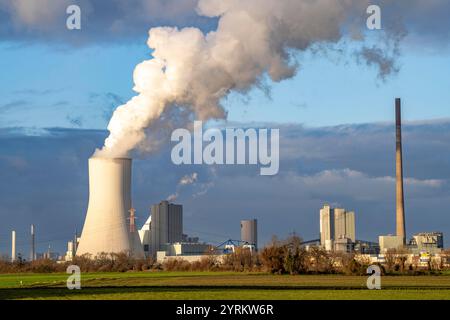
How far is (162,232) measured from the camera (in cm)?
9456

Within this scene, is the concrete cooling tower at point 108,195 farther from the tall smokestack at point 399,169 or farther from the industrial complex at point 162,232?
the tall smokestack at point 399,169

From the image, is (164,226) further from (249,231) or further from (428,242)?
(428,242)

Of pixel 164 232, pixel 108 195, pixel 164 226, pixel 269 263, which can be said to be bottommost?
pixel 269 263

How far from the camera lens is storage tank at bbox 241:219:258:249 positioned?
105m

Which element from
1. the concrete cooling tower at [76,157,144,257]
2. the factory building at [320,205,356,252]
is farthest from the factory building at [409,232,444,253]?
the concrete cooling tower at [76,157,144,257]

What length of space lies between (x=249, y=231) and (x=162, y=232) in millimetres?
14900

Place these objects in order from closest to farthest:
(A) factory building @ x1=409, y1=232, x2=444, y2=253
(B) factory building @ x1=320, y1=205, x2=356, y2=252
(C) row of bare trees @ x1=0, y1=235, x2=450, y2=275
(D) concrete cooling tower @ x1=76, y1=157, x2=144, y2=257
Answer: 1. (D) concrete cooling tower @ x1=76, y1=157, x2=144, y2=257
2. (C) row of bare trees @ x1=0, y1=235, x2=450, y2=275
3. (A) factory building @ x1=409, y1=232, x2=444, y2=253
4. (B) factory building @ x1=320, y1=205, x2=356, y2=252

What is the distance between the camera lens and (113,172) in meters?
52.5

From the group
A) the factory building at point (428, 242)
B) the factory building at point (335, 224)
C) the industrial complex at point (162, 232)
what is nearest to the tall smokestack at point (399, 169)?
the industrial complex at point (162, 232)

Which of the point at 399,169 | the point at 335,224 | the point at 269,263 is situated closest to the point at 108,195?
the point at 269,263

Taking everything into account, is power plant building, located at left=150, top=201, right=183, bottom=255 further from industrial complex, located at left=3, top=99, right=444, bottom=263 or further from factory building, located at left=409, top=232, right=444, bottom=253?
factory building, located at left=409, top=232, right=444, bottom=253
